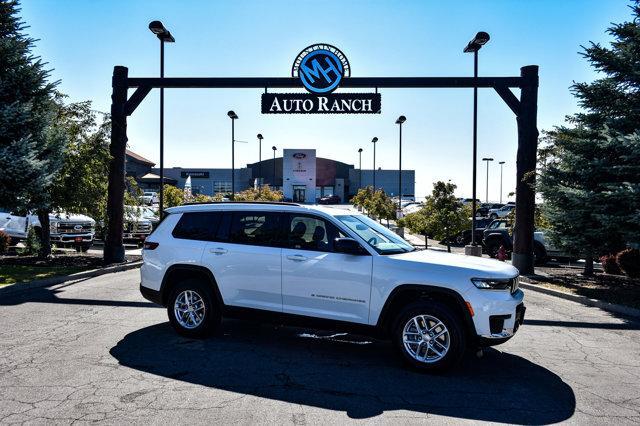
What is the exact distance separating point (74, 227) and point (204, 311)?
14.4 m

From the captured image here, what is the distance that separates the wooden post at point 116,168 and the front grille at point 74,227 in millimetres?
4246

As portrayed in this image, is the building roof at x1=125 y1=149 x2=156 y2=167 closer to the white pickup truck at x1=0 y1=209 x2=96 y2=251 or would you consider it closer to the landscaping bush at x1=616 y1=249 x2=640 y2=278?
the white pickup truck at x1=0 y1=209 x2=96 y2=251

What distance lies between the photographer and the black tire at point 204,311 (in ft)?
22.4

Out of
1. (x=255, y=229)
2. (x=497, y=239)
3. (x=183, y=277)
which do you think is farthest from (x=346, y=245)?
(x=497, y=239)

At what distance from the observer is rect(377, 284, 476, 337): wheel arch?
5551 millimetres

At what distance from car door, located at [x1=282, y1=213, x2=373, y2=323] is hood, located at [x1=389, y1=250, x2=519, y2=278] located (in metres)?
0.53

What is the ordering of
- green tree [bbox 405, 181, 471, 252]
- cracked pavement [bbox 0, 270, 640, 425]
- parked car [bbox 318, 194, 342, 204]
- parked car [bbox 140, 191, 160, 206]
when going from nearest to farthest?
cracked pavement [bbox 0, 270, 640, 425], parked car [bbox 140, 191, 160, 206], green tree [bbox 405, 181, 471, 252], parked car [bbox 318, 194, 342, 204]

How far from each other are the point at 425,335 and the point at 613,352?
304 centimetres

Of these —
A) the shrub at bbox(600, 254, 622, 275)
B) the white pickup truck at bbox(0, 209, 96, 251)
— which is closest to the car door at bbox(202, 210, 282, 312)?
the shrub at bbox(600, 254, 622, 275)

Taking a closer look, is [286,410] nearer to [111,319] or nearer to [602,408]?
[602,408]

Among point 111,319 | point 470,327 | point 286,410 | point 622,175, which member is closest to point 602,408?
point 470,327

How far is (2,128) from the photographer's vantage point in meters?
12.3

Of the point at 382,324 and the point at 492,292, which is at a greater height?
the point at 492,292

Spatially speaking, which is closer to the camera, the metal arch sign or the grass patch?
the grass patch
